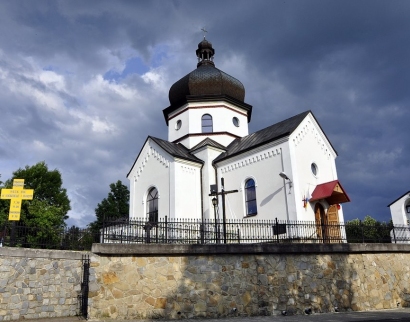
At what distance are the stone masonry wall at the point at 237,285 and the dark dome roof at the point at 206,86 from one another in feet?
53.9

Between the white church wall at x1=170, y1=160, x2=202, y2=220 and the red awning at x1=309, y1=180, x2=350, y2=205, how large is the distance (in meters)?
6.77

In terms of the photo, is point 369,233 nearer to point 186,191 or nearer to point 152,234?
point 152,234

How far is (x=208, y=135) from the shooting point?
1025 inches

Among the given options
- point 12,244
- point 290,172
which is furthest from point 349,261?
point 12,244

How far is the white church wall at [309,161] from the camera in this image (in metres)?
19.4

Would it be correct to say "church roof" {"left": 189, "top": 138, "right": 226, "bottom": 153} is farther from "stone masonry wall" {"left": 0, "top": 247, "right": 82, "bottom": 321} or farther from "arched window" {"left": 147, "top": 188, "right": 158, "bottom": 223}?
"stone masonry wall" {"left": 0, "top": 247, "right": 82, "bottom": 321}

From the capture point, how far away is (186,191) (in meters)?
22.5

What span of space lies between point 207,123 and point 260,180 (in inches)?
284

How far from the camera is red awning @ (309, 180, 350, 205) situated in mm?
19469

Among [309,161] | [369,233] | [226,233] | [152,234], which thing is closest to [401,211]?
[309,161]

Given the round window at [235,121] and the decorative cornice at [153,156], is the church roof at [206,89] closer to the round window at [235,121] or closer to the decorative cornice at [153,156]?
the round window at [235,121]

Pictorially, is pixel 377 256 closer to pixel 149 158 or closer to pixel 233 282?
pixel 233 282

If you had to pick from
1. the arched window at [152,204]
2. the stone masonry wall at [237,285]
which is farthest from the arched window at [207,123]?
the stone masonry wall at [237,285]

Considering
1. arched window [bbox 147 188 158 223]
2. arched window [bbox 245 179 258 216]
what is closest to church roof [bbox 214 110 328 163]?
arched window [bbox 245 179 258 216]
